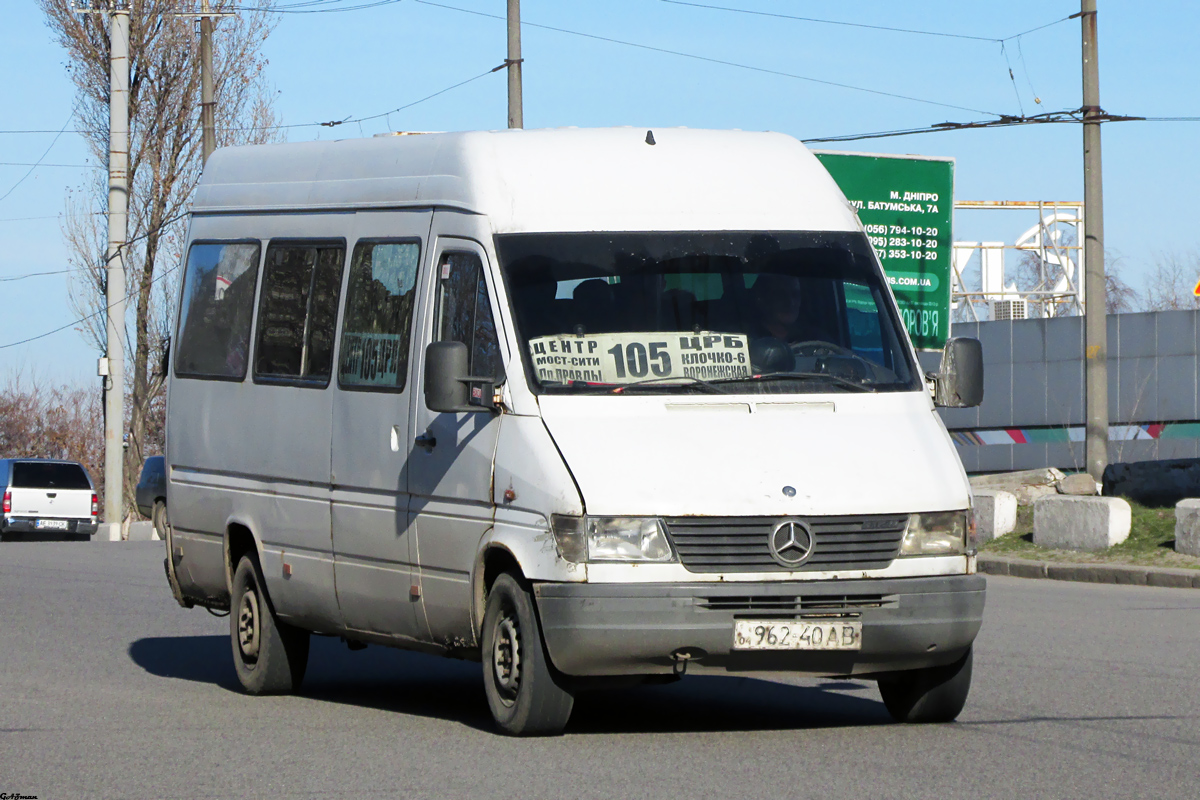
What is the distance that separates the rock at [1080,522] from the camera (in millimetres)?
20141

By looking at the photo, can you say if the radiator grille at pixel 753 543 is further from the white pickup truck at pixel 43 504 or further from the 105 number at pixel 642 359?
the white pickup truck at pixel 43 504

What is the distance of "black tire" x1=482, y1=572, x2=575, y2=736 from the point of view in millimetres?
7586

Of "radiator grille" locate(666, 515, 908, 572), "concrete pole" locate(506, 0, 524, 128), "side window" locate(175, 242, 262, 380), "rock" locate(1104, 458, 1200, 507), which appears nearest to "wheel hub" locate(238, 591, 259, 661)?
"side window" locate(175, 242, 262, 380)

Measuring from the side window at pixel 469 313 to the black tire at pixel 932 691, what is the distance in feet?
7.28

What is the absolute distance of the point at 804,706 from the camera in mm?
9094

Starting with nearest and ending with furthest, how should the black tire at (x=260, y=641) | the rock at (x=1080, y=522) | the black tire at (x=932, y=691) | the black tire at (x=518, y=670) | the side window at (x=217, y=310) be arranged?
the black tire at (x=518, y=670) → the black tire at (x=932, y=691) → the black tire at (x=260, y=641) → the side window at (x=217, y=310) → the rock at (x=1080, y=522)

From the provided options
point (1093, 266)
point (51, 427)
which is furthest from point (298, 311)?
point (51, 427)

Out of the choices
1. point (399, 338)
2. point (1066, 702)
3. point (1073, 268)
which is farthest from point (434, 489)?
point (1073, 268)

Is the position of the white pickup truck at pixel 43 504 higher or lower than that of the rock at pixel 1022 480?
lower

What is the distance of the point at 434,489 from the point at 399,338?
2.75ft

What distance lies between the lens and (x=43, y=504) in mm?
37344

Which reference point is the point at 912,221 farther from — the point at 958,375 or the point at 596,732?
the point at 596,732

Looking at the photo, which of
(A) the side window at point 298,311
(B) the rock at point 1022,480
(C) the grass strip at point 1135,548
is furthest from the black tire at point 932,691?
(B) the rock at point 1022,480

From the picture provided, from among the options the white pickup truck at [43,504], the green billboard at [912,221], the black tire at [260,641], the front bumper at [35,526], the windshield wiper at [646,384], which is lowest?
the front bumper at [35,526]
